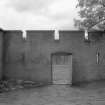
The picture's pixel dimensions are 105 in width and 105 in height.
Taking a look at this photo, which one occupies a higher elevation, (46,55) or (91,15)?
(91,15)

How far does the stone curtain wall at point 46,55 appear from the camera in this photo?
41.4ft

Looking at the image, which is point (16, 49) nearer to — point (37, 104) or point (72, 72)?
point (72, 72)

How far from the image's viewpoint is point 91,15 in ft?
37.7

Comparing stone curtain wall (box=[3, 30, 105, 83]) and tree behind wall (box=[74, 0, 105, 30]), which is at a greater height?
tree behind wall (box=[74, 0, 105, 30])

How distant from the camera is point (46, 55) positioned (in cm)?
1273

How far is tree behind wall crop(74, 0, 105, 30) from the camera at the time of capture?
1116cm

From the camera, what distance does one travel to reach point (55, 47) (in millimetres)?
12703

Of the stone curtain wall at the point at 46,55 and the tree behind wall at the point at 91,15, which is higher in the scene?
the tree behind wall at the point at 91,15

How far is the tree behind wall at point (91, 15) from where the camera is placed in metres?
11.2

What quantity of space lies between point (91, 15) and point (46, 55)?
4534 mm

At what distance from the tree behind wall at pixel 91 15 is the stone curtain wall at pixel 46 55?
1.12 metres

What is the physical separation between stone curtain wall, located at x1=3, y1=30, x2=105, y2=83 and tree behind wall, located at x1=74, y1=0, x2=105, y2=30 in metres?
1.12

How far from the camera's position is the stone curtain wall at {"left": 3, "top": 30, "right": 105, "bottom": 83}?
12.6 meters

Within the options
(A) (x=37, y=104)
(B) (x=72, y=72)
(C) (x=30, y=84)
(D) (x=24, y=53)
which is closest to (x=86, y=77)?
(B) (x=72, y=72)
